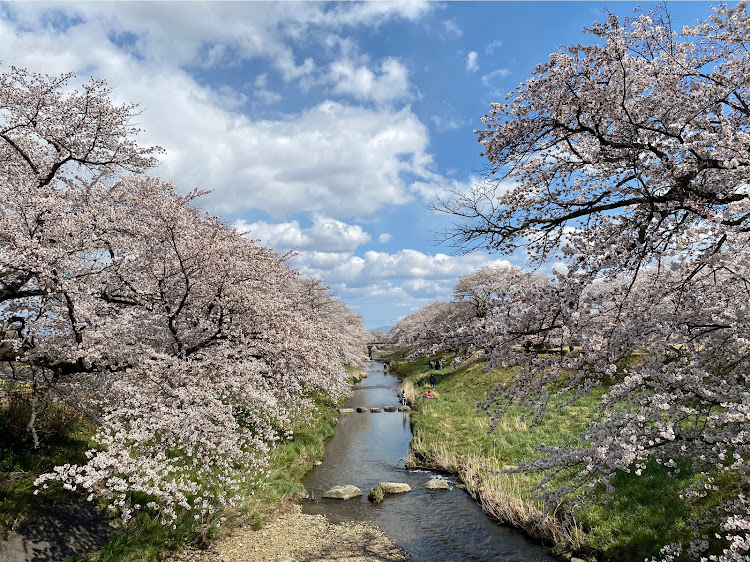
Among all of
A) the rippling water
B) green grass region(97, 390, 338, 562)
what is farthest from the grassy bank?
the rippling water

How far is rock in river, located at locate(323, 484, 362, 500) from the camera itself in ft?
55.8

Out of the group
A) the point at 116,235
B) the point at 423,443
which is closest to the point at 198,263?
the point at 116,235

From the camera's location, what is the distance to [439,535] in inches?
543

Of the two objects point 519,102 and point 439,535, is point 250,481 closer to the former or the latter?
point 439,535

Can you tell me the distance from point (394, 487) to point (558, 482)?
6.55 m

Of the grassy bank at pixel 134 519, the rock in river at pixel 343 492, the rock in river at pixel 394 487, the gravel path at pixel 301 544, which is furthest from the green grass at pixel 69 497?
the rock in river at pixel 394 487

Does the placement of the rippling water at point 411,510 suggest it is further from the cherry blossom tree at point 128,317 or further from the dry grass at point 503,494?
the cherry blossom tree at point 128,317

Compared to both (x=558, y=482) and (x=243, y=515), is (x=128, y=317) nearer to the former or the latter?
(x=243, y=515)

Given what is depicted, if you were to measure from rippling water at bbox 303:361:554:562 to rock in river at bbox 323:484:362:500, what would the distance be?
0.26m

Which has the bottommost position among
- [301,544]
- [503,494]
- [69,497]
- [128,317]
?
[301,544]

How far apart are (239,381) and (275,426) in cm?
1113

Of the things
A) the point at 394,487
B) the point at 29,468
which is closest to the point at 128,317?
the point at 29,468

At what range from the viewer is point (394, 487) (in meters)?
17.6

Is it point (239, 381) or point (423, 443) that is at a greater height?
point (239, 381)
